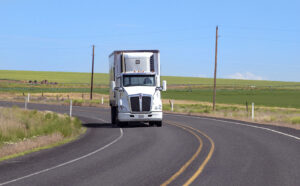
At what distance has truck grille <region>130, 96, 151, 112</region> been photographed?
1037 inches

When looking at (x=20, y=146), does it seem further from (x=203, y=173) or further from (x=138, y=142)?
(x=203, y=173)

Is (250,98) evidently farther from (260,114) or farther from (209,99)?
(260,114)

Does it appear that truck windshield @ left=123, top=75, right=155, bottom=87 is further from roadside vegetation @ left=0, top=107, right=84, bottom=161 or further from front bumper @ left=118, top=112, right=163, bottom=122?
roadside vegetation @ left=0, top=107, right=84, bottom=161

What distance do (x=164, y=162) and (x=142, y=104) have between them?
1252 centimetres

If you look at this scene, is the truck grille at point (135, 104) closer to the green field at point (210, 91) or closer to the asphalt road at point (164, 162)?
the asphalt road at point (164, 162)

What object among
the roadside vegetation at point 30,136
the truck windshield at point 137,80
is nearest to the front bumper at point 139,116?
the truck windshield at point 137,80

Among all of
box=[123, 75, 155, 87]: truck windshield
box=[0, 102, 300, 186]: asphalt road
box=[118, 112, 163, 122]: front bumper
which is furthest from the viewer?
box=[123, 75, 155, 87]: truck windshield

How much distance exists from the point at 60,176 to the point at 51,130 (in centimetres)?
1128

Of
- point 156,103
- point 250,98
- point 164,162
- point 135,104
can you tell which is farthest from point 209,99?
point 164,162

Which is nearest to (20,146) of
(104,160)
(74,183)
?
(104,160)

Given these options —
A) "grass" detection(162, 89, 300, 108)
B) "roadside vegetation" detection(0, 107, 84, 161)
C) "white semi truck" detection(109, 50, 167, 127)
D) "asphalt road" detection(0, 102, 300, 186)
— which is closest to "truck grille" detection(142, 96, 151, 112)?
"white semi truck" detection(109, 50, 167, 127)

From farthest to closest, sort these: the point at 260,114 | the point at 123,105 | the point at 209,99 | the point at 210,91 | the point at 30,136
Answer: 1. the point at 210,91
2. the point at 209,99
3. the point at 260,114
4. the point at 123,105
5. the point at 30,136

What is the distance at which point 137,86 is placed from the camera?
26875 mm

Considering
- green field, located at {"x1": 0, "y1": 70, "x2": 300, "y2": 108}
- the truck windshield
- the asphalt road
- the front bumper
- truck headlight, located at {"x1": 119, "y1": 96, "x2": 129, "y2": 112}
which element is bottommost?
the asphalt road
